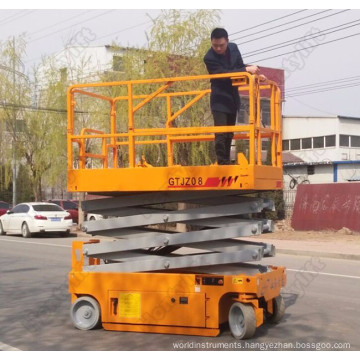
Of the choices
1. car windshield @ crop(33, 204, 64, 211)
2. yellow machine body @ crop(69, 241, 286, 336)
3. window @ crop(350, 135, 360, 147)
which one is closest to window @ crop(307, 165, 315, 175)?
car windshield @ crop(33, 204, 64, 211)

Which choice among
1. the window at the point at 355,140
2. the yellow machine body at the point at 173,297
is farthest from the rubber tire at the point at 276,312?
the window at the point at 355,140

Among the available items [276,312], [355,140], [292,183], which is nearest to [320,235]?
[292,183]

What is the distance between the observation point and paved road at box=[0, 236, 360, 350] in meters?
6.78

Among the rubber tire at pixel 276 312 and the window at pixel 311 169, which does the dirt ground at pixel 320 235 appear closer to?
the window at pixel 311 169

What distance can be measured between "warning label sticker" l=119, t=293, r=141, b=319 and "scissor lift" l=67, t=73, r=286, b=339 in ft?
0.04

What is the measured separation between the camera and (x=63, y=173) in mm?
30703

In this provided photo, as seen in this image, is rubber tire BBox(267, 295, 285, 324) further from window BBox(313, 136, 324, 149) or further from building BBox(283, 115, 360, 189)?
window BBox(313, 136, 324, 149)

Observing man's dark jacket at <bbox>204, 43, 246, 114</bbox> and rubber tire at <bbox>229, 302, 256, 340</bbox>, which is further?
man's dark jacket at <bbox>204, 43, 246, 114</bbox>

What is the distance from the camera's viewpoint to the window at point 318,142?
50.1 m

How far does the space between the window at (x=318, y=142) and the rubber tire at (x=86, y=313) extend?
44610 mm

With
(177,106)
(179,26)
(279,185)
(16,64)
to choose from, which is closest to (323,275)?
(279,185)

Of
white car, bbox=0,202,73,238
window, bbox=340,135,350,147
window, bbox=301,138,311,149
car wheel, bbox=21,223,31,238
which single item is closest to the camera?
white car, bbox=0,202,73,238

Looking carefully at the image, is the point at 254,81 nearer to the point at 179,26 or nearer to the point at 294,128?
the point at 179,26

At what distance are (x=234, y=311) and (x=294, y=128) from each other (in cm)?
4619
